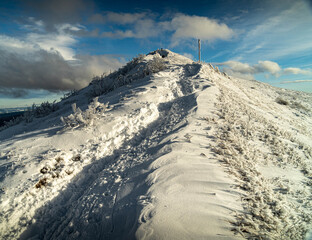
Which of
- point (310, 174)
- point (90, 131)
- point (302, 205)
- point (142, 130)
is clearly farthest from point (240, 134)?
point (90, 131)

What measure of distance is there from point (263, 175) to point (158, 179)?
1.79m

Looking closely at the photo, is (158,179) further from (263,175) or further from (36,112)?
(36,112)

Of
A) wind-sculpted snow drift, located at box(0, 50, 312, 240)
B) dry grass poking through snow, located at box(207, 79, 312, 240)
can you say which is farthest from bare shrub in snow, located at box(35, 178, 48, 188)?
dry grass poking through snow, located at box(207, 79, 312, 240)

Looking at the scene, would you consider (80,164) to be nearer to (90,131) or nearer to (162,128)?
(90,131)

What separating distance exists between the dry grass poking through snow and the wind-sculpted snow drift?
1 centimetres

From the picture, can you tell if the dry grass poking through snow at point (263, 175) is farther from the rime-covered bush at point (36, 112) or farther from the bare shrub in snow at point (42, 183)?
the rime-covered bush at point (36, 112)

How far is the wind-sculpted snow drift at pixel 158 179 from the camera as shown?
181cm

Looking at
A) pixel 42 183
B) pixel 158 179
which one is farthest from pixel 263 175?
pixel 42 183

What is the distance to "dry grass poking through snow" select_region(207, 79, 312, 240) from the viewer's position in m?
1.75

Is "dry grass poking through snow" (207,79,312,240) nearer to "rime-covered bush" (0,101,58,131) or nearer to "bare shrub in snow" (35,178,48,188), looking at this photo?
"bare shrub in snow" (35,178,48,188)

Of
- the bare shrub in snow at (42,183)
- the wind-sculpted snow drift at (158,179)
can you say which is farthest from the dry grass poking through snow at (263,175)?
the bare shrub in snow at (42,183)

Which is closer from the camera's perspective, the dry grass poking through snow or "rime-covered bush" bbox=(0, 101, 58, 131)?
the dry grass poking through snow

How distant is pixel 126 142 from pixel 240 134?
2714 mm

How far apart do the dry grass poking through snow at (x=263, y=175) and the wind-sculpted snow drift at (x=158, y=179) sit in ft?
0.05
